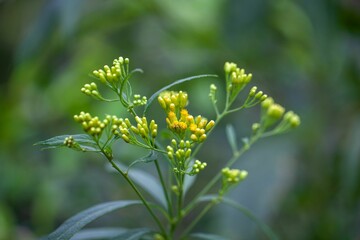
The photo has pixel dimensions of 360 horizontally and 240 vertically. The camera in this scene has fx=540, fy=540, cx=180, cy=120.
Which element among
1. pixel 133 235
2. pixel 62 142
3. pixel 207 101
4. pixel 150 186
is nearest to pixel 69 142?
pixel 62 142

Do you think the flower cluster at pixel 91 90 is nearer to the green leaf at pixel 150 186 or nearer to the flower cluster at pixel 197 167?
the flower cluster at pixel 197 167

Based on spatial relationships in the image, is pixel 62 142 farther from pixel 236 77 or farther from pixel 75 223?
pixel 236 77

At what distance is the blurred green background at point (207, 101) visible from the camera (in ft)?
7.04

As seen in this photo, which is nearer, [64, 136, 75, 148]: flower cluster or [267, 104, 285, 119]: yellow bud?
[64, 136, 75, 148]: flower cluster

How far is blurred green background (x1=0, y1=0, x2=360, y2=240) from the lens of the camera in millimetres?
2145

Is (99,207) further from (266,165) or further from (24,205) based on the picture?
(24,205)

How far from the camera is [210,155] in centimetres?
282

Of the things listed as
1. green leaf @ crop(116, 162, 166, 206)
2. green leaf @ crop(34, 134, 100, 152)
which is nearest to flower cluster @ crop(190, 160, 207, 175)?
green leaf @ crop(34, 134, 100, 152)

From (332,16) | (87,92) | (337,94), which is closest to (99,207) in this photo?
(87,92)

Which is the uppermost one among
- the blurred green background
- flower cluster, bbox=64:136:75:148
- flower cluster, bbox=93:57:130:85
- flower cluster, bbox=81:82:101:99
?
flower cluster, bbox=93:57:130:85

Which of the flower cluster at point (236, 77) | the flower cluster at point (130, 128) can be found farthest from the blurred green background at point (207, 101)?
the flower cluster at point (130, 128)

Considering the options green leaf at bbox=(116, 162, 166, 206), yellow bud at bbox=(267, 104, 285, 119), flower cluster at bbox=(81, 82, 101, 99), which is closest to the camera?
flower cluster at bbox=(81, 82, 101, 99)

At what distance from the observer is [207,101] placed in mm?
2561

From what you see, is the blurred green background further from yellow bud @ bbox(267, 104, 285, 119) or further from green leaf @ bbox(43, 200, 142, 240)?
green leaf @ bbox(43, 200, 142, 240)
